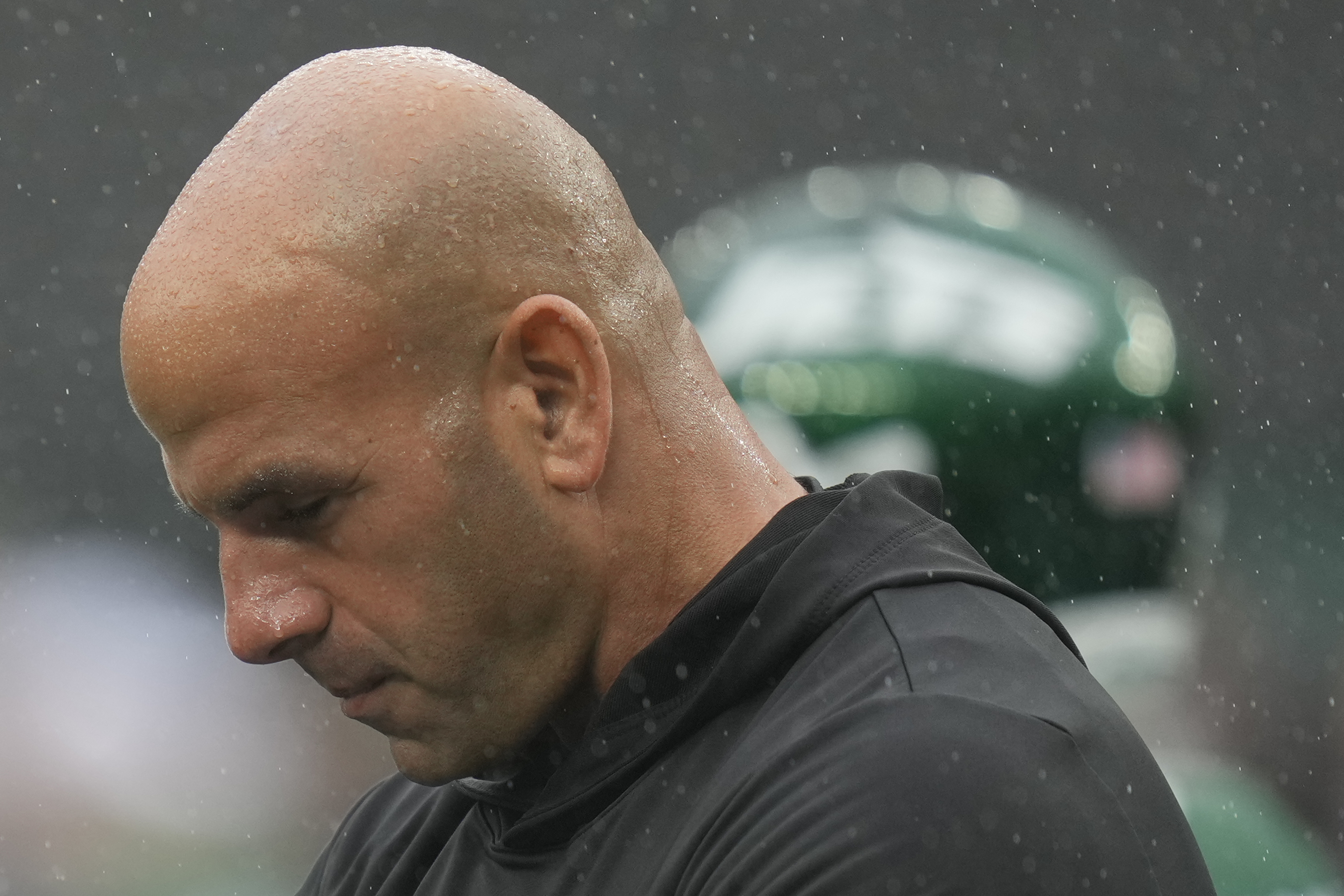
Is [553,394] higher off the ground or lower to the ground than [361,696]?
higher

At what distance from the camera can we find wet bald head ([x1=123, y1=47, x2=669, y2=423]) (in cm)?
94

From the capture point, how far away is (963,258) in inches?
97.7

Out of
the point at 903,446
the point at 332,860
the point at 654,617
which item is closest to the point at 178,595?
the point at 903,446

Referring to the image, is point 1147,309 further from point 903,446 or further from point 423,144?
point 423,144

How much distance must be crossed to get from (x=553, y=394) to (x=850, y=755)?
30cm

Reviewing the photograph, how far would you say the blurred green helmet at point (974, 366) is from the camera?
2418mm

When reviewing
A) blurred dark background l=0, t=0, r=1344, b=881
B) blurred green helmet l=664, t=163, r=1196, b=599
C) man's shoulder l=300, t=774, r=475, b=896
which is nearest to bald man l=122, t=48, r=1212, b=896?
man's shoulder l=300, t=774, r=475, b=896

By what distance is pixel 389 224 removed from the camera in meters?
0.95

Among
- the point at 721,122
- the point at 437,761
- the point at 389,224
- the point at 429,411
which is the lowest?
the point at 437,761

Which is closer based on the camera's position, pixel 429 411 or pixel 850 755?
pixel 850 755

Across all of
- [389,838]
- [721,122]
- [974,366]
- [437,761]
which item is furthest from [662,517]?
[721,122]

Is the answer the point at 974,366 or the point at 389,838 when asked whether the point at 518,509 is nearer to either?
the point at 389,838

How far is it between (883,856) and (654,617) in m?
0.28

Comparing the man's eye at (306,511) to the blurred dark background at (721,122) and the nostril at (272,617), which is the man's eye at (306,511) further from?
the blurred dark background at (721,122)
